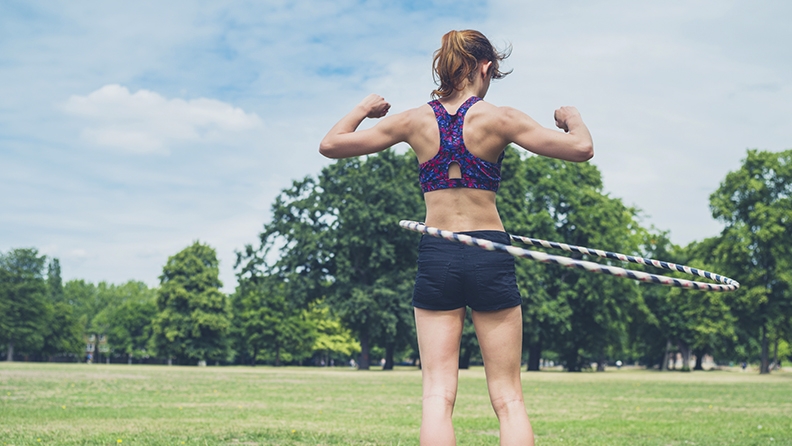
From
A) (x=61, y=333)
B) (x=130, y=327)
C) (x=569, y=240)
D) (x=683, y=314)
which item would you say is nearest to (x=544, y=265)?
(x=569, y=240)

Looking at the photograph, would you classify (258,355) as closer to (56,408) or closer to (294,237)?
(294,237)

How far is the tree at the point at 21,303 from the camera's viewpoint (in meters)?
88.4

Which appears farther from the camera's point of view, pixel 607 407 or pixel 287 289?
pixel 287 289

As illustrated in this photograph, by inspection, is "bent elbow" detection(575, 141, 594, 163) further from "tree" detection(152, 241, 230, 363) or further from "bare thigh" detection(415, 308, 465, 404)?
"tree" detection(152, 241, 230, 363)

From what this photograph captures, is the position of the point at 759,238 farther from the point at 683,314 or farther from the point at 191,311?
the point at 191,311

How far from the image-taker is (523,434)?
4.44 metres

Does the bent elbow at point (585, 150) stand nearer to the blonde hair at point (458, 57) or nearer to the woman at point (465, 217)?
the woman at point (465, 217)

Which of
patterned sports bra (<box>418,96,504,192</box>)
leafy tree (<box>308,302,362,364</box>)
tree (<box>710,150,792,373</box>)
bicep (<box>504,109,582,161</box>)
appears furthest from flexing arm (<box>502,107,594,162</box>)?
leafy tree (<box>308,302,362,364</box>)

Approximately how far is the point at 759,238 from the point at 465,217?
55.8 meters

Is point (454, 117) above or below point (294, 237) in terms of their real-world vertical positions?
below

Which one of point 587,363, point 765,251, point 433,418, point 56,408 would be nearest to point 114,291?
point 587,363

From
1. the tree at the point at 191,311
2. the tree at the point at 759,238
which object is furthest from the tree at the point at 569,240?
the tree at the point at 191,311

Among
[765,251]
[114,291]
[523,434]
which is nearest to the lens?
[523,434]

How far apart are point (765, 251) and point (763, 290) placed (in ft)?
9.79
